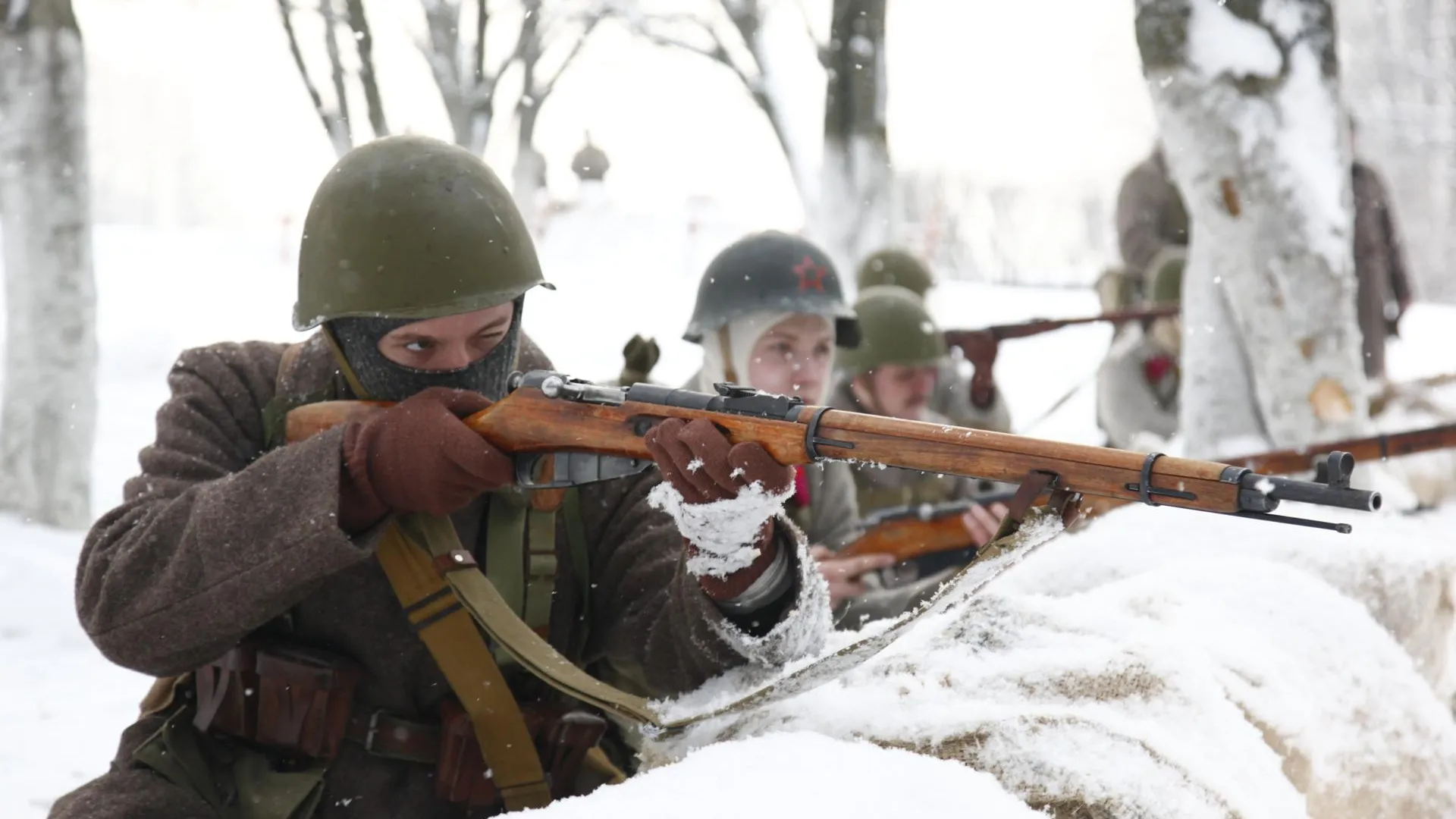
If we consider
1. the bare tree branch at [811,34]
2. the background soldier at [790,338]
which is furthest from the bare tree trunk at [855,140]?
the background soldier at [790,338]

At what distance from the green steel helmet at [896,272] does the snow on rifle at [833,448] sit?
7055mm

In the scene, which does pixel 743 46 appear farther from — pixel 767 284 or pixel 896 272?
pixel 767 284

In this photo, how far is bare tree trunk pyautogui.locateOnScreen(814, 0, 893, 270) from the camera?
40.4ft

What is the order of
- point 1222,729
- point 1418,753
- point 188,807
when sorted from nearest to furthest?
point 1222,729
point 188,807
point 1418,753

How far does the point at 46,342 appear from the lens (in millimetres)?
8242

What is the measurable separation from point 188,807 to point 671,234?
26.1 m

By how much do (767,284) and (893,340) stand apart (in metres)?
1.18

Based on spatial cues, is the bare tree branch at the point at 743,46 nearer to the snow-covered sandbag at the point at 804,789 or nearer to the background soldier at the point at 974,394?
the background soldier at the point at 974,394

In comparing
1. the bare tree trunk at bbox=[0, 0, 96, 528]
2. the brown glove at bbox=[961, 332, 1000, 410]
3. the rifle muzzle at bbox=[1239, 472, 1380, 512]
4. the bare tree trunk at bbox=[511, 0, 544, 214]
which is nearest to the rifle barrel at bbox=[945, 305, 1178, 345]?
the brown glove at bbox=[961, 332, 1000, 410]

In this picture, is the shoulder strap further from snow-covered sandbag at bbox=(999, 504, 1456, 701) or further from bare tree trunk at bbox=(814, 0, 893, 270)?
bare tree trunk at bbox=(814, 0, 893, 270)

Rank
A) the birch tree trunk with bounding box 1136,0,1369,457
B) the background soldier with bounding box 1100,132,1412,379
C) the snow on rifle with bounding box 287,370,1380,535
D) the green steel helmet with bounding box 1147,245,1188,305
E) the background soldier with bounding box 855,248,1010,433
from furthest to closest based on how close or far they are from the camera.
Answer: the green steel helmet with bounding box 1147,245,1188,305 → the background soldier with bounding box 1100,132,1412,379 → the background soldier with bounding box 855,248,1010,433 → the birch tree trunk with bounding box 1136,0,1369,457 → the snow on rifle with bounding box 287,370,1380,535

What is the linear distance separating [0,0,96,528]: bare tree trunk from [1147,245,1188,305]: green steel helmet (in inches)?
269

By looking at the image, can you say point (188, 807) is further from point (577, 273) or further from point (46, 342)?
point (577, 273)

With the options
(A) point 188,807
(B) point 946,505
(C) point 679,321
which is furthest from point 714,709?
(C) point 679,321
